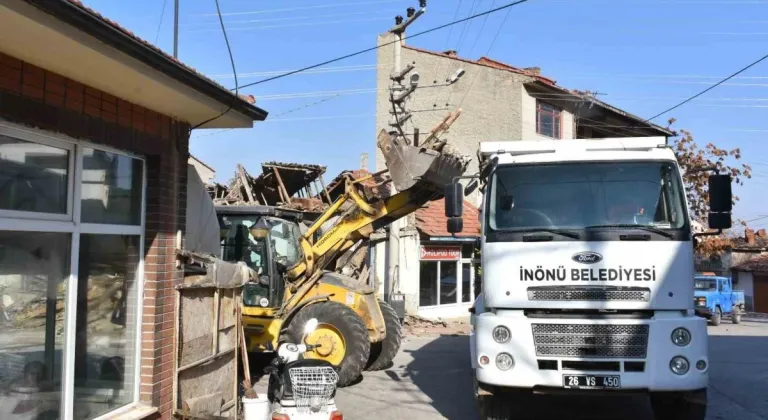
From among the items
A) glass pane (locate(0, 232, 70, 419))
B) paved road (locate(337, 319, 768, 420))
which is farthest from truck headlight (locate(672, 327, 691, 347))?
glass pane (locate(0, 232, 70, 419))

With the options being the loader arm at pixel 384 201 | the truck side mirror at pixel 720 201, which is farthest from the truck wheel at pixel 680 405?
the loader arm at pixel 384 201

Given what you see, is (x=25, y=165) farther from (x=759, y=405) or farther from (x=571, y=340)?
(x=759, y=405)

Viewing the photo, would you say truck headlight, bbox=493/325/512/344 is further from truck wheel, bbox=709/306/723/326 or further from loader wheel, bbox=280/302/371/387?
truck wheel, bbox=709/306/723/326

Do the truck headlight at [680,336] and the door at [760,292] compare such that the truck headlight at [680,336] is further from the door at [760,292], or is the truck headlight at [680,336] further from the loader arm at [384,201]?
the door at [760,292]

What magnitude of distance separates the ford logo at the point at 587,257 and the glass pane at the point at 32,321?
15.0ft

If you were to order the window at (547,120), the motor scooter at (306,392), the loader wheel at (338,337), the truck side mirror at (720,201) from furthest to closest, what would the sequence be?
the window at (547,120), the loader wheel at (338,337), the truck side mirror at (720,201), the motor scooter at (306,392)

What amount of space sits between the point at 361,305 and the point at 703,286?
66.2 feet

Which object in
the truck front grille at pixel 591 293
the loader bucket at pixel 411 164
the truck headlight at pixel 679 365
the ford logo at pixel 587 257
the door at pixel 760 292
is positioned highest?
the loader bucket at pixel 411 164

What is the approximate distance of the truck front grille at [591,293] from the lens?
6051mm

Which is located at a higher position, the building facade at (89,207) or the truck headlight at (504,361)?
the building facade at (89,207)

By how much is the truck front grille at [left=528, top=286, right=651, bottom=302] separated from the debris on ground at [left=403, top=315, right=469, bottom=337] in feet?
34.7

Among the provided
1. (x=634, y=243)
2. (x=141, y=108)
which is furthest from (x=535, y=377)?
(x=141, y=108)

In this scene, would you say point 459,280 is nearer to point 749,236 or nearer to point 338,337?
point 338,337

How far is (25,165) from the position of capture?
4070 mm
